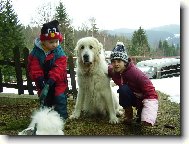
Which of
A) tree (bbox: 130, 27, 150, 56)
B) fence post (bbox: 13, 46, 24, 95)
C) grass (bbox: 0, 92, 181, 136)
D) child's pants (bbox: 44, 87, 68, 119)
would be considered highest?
tree (bbox: 130, 27, 150, 56)

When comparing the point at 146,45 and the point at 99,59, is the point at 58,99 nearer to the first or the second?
the point at 99,59

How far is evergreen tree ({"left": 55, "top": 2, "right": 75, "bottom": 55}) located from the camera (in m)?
2.33

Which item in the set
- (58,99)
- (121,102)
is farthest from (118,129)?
(58,99)

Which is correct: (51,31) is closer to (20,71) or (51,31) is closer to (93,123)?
(20,71)

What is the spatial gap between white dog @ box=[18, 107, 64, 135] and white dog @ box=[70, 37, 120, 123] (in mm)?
320

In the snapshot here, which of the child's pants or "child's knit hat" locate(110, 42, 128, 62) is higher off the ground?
"child's knit hat" locate(110, 42, 128, 62)

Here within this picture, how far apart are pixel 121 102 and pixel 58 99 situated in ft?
1.17

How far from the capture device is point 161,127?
2.33 m

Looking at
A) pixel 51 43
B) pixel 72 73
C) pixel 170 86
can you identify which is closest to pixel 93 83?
pixel 72 73

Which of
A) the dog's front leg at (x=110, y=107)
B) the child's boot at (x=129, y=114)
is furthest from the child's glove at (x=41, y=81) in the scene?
the child's boot at (x=129, y=114)

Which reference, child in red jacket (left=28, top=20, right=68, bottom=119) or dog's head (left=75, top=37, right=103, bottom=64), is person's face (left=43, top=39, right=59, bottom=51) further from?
dog's head (left=75, top=37, right=103, bottom=64)

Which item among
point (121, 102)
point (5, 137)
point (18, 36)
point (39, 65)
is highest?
point (18, 36)


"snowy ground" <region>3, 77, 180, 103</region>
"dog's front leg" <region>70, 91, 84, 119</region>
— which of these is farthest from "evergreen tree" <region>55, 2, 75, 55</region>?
"snowy ground" <region>3, 77, 180, 103</region>

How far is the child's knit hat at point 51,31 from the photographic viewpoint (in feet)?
7.52
